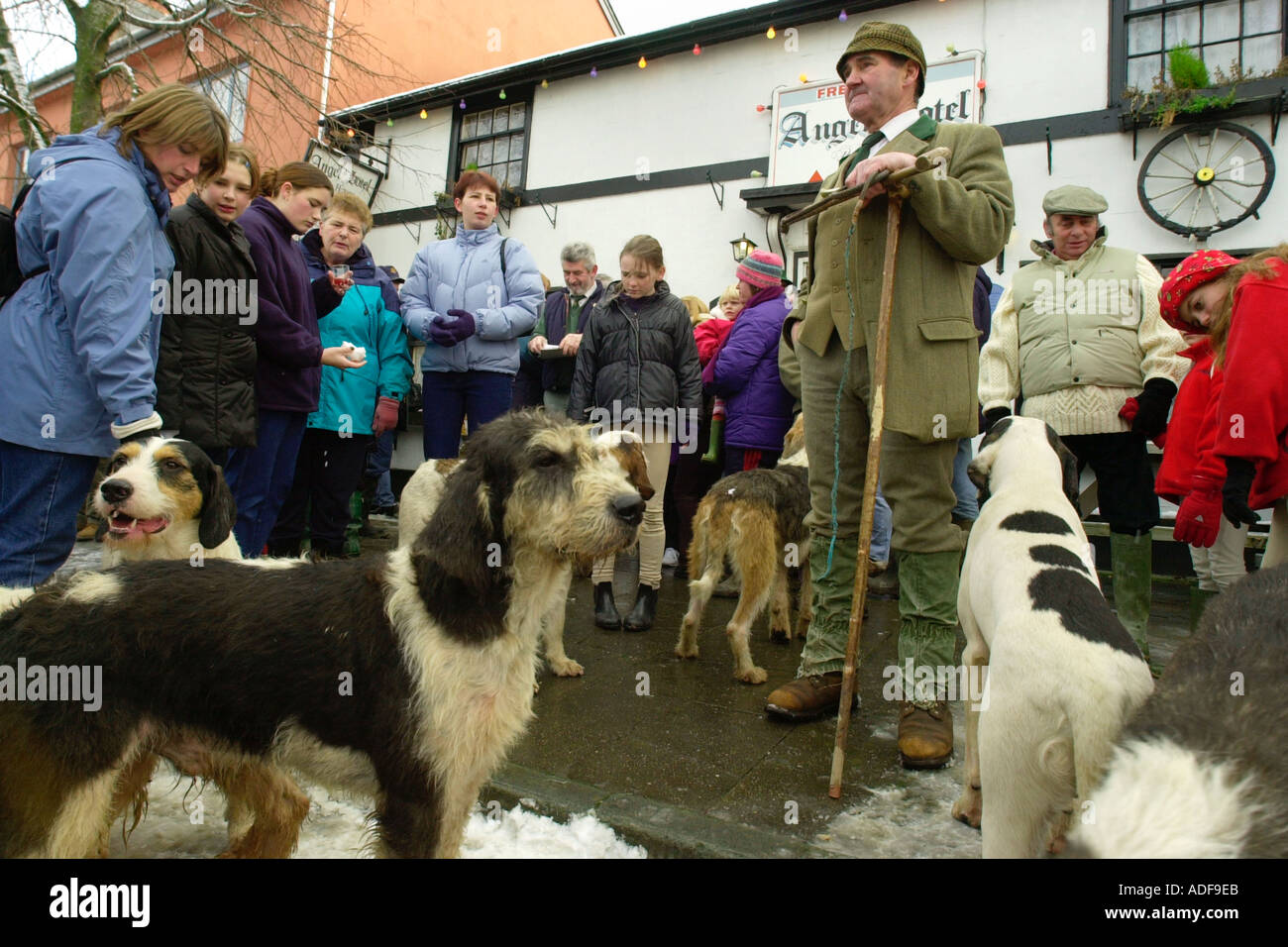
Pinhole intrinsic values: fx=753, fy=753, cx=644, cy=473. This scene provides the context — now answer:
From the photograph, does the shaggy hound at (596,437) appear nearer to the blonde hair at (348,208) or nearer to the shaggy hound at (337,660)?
the shaggy hound at (337,660)

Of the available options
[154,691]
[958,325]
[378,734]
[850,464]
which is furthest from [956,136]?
[154,691]

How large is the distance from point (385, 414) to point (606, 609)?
257 cm

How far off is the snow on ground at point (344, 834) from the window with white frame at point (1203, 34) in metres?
10.2

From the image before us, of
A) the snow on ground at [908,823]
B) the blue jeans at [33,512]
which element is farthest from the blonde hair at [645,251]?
the snow on ground at [908,823]

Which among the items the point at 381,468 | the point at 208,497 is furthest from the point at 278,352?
the point at 381,468

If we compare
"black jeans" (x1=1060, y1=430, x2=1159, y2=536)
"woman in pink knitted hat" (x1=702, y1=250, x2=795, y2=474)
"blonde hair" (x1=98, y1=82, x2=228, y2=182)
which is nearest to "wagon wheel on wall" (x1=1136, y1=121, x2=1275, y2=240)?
"woman in pink knitted hat" (x1=702, y1=250, x2=795, y2=474)

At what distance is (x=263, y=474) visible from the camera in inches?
173

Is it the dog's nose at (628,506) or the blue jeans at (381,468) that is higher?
the blue jeans at (381,468)

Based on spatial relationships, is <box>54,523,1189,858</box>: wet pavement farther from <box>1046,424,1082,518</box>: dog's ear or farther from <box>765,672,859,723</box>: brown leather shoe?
<box>1046,424,1082,518</box>: dog's ear

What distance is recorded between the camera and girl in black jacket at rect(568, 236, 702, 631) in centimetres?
560

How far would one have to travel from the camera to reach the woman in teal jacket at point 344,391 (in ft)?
18.2
